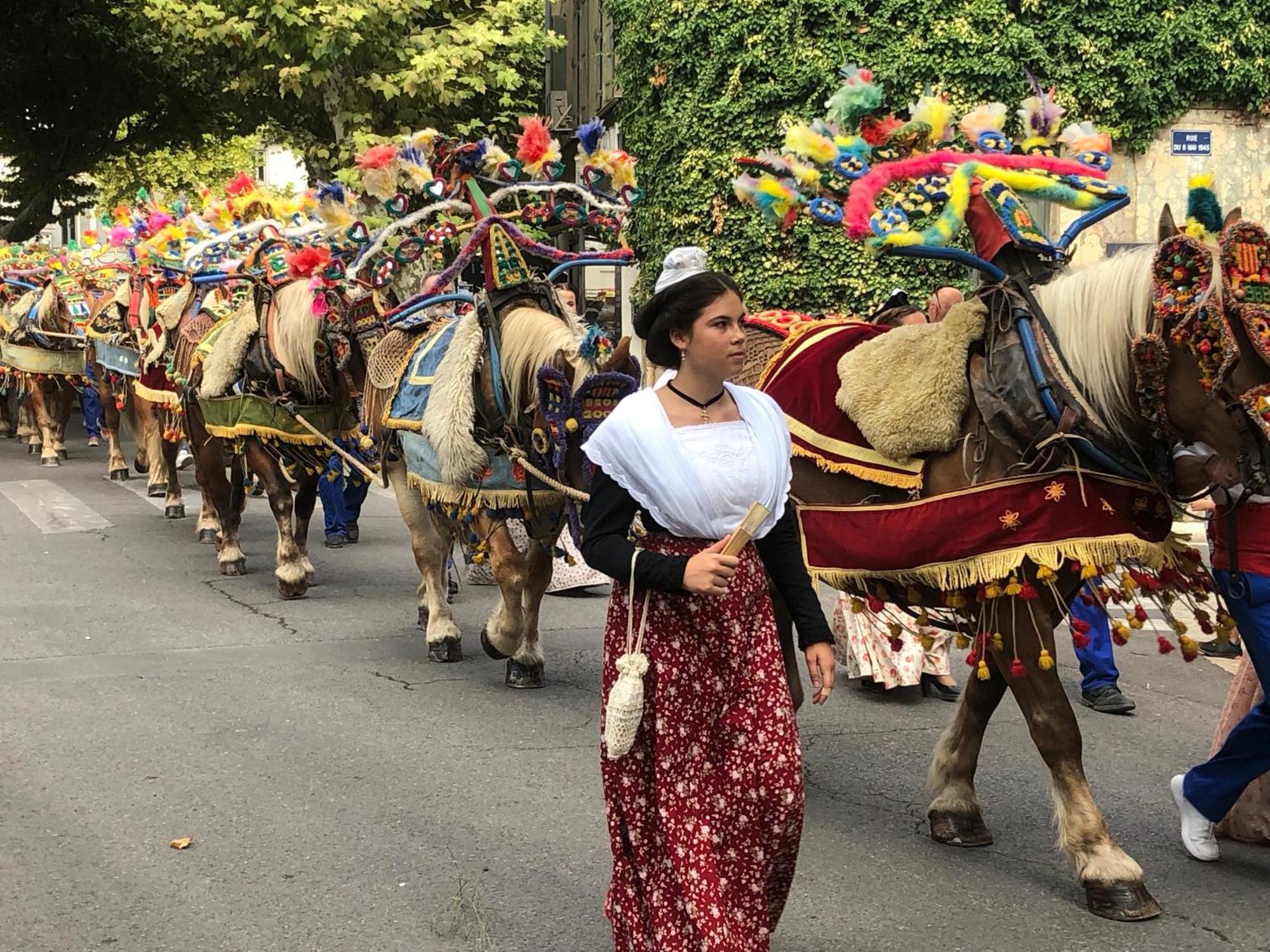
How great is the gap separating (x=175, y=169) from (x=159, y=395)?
31.0 m

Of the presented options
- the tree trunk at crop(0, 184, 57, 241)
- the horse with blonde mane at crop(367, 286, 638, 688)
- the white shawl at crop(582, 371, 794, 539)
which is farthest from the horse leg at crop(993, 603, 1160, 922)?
the tree trunk at crop(0, 184, 57, 241)

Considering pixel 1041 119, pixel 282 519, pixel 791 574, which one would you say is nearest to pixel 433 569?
pixel 282 519

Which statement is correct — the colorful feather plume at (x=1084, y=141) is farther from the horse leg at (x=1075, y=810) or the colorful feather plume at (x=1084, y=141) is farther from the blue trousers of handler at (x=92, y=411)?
the blue trousers of handler at (x=92, y=411)

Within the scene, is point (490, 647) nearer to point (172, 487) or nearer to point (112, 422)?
point (172, 487)

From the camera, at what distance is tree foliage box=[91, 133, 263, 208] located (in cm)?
3434

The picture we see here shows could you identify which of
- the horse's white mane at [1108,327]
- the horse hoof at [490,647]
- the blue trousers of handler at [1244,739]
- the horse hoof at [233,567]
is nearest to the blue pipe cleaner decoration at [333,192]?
the horse hoof at [490,647]

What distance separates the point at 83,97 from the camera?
2756 centimetres

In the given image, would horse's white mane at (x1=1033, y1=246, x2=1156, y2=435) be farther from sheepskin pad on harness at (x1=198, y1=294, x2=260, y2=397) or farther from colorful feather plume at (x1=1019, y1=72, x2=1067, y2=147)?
sheepskin pad on harness at (x1=198, y1=294, x2=260, y2=397)

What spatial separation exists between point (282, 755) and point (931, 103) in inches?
143

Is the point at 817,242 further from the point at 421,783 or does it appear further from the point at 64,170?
the point at 64,170

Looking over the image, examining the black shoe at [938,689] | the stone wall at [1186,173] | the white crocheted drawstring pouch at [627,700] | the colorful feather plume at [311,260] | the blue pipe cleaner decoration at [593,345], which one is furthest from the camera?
the stone wall at [1186,173]

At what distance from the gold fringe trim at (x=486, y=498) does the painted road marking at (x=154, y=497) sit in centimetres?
687

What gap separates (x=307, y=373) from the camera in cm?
955

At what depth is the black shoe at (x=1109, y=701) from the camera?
6938mm
